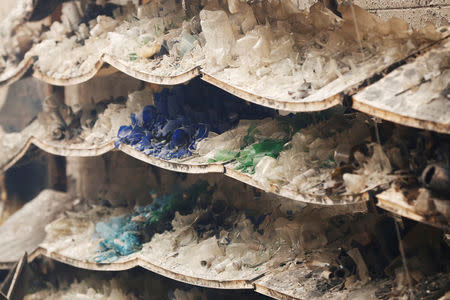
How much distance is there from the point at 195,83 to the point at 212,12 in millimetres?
898

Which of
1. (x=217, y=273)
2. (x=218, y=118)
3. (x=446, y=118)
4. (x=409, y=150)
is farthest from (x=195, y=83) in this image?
(x=446, y=118)

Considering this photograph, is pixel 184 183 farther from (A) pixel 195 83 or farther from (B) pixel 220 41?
(B) pixel 220 41

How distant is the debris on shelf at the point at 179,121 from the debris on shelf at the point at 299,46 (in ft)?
2.05

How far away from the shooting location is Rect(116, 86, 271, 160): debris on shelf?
4.79m

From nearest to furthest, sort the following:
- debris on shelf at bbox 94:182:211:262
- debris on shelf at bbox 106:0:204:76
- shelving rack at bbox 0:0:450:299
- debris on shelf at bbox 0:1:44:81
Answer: shelving rack at bbox 0:0:450:299 → debris on shelf at bbox 106:0:204:76 → debris on shelf at bbox 94:182:211:262 → debris on shelf at bbox 0:1:44:81

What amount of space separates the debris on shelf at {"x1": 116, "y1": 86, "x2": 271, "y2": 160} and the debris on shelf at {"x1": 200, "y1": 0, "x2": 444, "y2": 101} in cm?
63

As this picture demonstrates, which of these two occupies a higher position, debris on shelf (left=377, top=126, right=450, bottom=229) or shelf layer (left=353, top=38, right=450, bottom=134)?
shelf layer (left=353, top=38, right=450, bottom=134)

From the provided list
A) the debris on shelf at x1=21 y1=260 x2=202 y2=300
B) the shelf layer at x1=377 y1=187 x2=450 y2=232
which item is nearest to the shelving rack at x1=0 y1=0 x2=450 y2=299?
the shelf layer at x1=377 y1=187 x2=450 y2=232

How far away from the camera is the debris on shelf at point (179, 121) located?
15.7 feet

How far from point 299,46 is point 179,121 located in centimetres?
122

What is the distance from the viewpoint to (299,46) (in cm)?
411

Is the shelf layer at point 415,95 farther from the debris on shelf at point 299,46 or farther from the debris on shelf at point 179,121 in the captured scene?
the debris on shelf at point 179,121

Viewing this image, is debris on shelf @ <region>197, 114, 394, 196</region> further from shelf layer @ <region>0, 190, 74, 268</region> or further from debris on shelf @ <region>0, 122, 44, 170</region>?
shelf layer @ <region>0, 190, 74, 268</region>

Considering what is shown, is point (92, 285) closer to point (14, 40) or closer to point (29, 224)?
point (29, 224)
